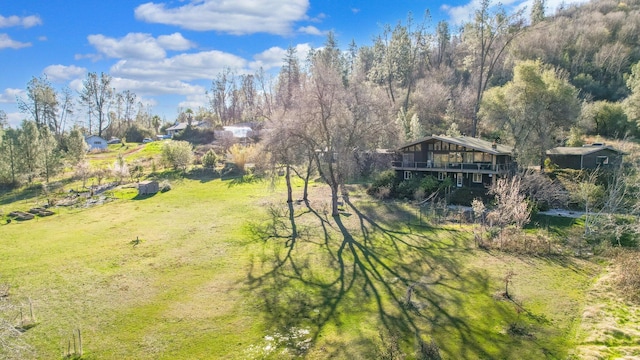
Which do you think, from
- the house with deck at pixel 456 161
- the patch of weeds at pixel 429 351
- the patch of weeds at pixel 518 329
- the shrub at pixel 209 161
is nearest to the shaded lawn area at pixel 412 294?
the patch of weeds at pixel 518 329

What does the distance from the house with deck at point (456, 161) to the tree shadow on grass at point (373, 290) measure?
12.0 meters

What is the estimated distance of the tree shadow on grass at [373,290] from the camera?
1312 centimetres

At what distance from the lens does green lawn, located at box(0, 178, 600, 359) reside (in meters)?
12.7

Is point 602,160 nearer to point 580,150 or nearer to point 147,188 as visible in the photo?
point 580,150

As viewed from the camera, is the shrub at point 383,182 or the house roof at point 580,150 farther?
the shrub at point 383,182

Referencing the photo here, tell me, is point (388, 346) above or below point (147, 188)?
below

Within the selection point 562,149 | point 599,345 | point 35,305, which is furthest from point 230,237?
point 562,149

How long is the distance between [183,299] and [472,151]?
1152 inches

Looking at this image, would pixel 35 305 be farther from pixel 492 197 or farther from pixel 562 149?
pixel 562 149

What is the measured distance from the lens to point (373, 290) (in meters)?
16.8

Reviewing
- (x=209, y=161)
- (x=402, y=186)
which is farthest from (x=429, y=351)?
(x=209, y=161)

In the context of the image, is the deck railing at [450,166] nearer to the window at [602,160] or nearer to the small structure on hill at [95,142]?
the window at [602,160]

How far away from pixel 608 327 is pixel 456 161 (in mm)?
23733

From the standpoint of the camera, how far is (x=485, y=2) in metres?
43.9
